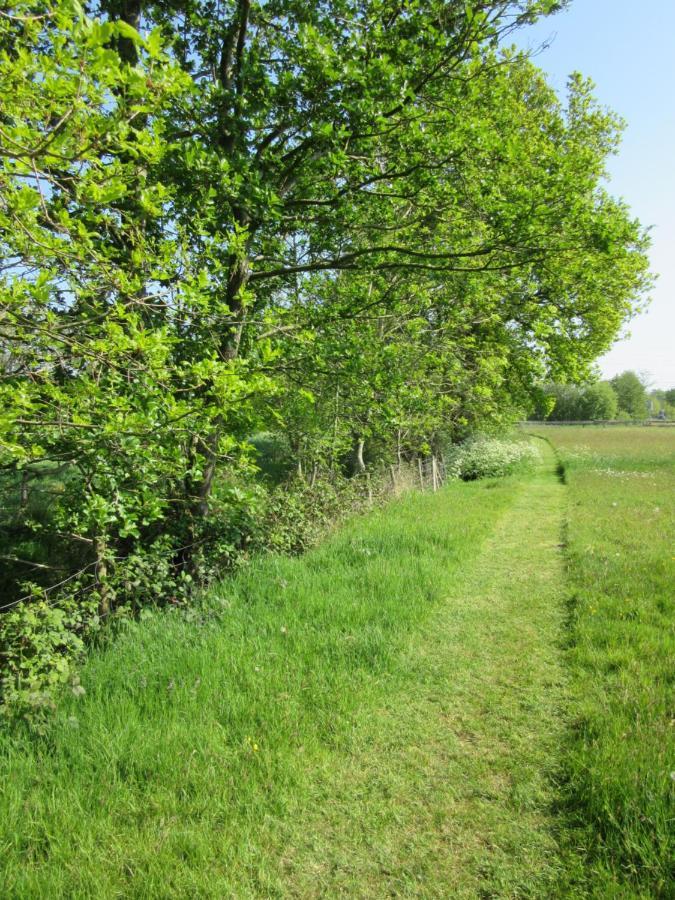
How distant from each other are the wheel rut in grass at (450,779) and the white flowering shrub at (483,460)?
14314mm

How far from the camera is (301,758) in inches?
124

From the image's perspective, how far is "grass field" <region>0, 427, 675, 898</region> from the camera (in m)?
2.39

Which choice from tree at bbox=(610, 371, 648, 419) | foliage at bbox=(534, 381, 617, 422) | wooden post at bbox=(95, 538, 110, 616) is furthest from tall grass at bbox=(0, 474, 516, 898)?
tree at bbox=(610, 371, 648, 419)

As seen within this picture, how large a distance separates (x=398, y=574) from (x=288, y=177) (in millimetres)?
5513

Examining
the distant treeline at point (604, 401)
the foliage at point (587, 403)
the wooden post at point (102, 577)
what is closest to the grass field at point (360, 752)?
the wooden post at point (102, 577)

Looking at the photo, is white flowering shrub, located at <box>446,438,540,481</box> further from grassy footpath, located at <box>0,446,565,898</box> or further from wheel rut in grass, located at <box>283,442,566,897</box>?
wheel rut in grass, located at <box>283,442,566,897</box>

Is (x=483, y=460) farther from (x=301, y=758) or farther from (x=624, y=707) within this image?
(x=301, y=758)

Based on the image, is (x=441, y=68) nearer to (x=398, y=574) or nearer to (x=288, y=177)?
(x=288, y=177)

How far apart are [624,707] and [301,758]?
2.30 meters

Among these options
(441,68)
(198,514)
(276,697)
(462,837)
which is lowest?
(462,837)

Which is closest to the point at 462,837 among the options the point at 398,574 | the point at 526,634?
the point at 526,634

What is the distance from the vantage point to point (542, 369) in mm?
14070

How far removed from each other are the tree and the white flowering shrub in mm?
77771

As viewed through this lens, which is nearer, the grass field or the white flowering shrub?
the grass field
